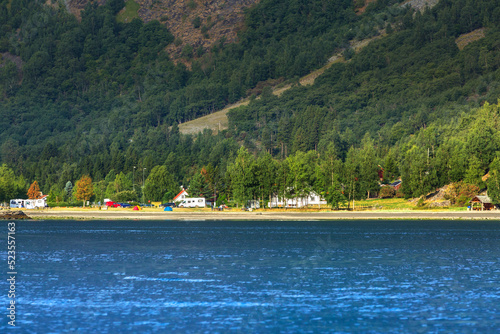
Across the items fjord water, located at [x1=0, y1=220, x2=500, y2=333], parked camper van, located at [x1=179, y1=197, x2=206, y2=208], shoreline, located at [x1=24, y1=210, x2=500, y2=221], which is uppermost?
parked camper van, located at [x1=179, y1=197, x2=206, y2=208]

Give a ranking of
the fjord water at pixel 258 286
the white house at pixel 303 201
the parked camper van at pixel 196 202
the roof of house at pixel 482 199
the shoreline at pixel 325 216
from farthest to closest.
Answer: the parked camper van at pixel 196 202 → the white house at pixel 303 201 → the roof of house at pixel 482 199 → the shoreline at pixel 325 216 → the fjord water at pixel 258 286

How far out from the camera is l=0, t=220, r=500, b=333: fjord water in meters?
39.9

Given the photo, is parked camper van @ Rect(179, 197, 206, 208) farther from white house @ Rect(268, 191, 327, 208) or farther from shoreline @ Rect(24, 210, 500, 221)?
shoreline @ Rect(24, 210, 500, 221)

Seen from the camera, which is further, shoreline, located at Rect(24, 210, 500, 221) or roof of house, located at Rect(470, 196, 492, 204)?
roof of house, located at Rect(470, 196, 492, 204)

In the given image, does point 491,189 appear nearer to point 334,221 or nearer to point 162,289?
point 334,221

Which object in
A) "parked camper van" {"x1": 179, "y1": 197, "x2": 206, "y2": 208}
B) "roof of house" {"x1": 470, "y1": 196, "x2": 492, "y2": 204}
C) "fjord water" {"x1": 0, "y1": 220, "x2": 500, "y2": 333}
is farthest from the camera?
"parked camper van" {"x1": 179, "y1": 197, "x2": 206, "y2": 208}

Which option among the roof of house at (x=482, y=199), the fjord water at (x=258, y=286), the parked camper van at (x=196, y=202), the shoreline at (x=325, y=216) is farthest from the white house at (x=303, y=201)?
the fjord water at (x=258, y=286)

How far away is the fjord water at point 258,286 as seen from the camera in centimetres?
3991

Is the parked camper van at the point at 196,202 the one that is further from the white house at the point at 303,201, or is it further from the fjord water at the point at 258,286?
the fjord water at the point at 258,286

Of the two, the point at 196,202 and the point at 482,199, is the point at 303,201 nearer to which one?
the point at 196,202

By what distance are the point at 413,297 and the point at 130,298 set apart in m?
21.5

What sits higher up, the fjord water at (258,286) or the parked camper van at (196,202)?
the parked camper van at (196,202)

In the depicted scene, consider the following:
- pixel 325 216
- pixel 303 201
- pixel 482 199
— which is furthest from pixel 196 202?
pixel 482 199

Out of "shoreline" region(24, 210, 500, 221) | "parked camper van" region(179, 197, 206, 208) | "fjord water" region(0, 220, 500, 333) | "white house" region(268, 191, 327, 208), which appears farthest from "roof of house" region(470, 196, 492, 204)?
"parked camper van" region(179, 197, 206, 208)
